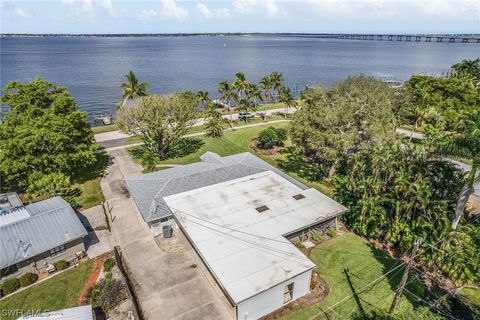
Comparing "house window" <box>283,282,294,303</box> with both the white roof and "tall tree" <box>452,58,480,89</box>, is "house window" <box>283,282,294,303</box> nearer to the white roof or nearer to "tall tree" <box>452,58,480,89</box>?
the white roof

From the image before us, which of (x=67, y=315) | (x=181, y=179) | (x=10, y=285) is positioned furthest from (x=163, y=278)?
(x=181, y=179)

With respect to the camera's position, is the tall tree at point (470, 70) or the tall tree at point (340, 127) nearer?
the tall tree at point (340, 127)

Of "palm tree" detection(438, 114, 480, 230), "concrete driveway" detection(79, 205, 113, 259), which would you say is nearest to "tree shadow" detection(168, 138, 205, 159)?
"concrete driveway" detection(79, 205, 113, 259)

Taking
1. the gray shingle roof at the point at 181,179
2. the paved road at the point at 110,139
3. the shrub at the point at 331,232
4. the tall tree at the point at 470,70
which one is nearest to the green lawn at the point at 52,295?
the gray shingle roof at the point at 181,179

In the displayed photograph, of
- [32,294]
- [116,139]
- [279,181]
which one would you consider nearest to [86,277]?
[32,294]

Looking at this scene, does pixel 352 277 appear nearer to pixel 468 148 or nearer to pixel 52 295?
pixel 468 148

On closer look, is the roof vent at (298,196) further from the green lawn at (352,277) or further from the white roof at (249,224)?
the green lawn at (352,277)
